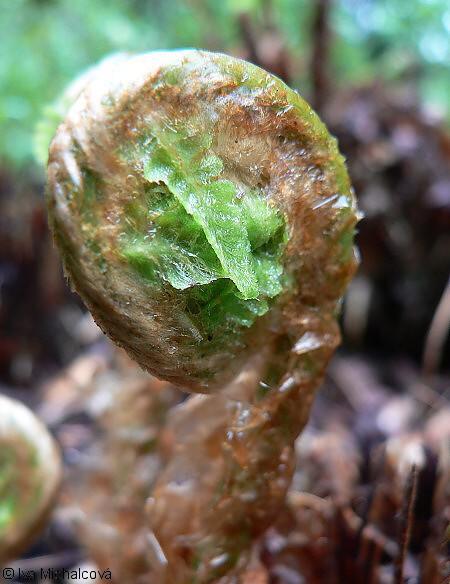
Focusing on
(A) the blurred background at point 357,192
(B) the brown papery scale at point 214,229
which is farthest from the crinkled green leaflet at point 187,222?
(A) the blurred background at point 357,192

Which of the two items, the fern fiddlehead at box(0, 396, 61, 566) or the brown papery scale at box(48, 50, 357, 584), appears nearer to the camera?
the brown papery scale at box(48, 50, 357, 584)

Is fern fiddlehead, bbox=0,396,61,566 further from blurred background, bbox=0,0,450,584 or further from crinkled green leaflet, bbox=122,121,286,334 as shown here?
crinkled green leaflet, bbox=122,121,286,334

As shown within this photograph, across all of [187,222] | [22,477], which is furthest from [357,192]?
[187,222]

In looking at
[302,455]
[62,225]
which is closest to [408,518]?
[62,225]

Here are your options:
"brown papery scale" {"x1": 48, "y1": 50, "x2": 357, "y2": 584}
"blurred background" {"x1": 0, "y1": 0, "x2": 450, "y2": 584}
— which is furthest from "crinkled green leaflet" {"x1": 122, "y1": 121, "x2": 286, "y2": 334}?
"blurred background" {"x1": 0, "y1": 0, "x2": 450, "y2": 584}

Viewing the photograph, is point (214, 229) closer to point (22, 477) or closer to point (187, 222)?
point (187, 222)
